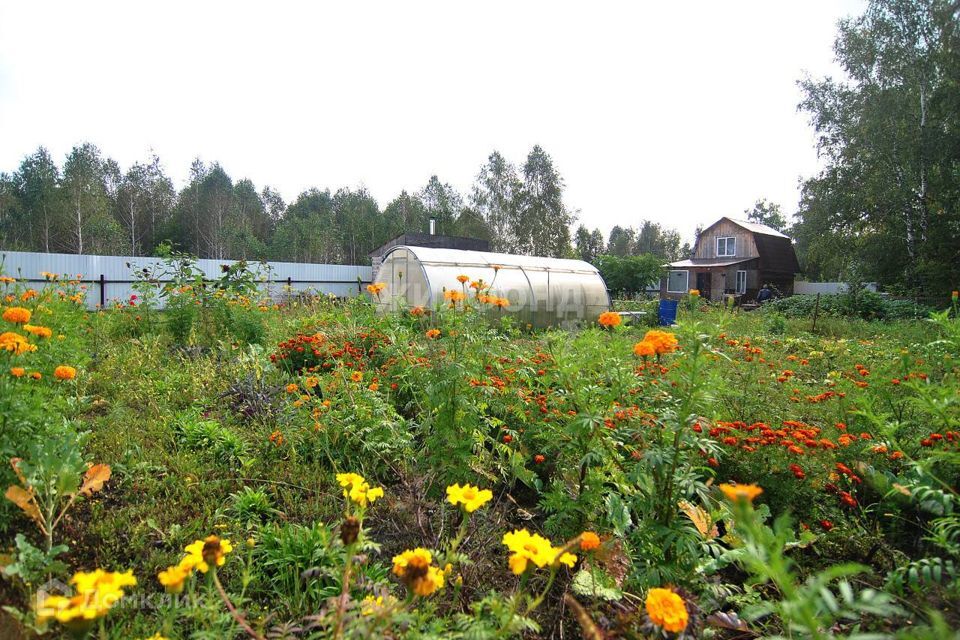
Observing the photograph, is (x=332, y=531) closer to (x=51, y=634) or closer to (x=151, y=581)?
(x=151, y=581)

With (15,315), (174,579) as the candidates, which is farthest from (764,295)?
(174,579)

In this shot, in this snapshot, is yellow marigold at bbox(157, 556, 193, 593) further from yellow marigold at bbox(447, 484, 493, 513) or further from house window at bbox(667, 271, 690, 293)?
house window at bbox(667, 271, 690, 293)

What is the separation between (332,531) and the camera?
2074mm

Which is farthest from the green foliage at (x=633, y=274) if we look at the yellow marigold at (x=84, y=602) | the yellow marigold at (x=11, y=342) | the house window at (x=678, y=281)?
the yellow marigold at (x=84, y=602)

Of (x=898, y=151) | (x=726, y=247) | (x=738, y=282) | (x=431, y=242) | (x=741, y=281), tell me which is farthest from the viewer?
(x=726, y=247)

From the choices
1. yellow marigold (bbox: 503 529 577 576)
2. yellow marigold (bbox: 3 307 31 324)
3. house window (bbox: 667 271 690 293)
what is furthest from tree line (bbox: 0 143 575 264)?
yellow marigold (bbox: 503 529 577 576)

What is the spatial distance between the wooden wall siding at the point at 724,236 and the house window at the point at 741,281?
39.0 inches

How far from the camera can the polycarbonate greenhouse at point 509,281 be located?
9.49 meters

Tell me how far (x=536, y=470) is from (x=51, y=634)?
2033 mm

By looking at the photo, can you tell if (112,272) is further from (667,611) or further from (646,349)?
(667,611)

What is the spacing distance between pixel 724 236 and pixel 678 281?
3.76m

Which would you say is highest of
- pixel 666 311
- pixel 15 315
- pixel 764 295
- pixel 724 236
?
pixel 724 236

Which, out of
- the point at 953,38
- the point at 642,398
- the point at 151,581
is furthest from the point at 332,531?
the point at 953,38

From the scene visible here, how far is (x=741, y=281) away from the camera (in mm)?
27312
